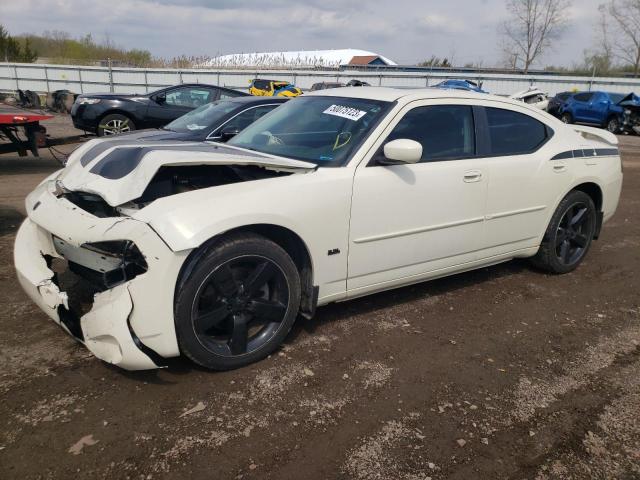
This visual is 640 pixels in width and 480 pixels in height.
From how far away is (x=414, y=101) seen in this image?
362 centimetres

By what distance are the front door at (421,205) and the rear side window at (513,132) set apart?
25 centimetres

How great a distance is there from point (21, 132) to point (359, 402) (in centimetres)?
749

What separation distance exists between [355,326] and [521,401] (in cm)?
120

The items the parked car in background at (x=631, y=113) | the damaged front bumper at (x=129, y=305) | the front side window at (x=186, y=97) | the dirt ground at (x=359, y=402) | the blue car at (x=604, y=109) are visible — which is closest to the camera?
the dirt ground at (x=359, y=402)

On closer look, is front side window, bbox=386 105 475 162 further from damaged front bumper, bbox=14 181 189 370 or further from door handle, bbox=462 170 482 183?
damaged front bumper, bbox=14 181 189 370

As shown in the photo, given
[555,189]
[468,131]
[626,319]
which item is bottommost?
[626,319]

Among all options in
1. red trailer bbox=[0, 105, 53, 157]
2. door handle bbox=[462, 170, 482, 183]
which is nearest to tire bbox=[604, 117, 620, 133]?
door handle bbox=[462, 170, 482, 183]

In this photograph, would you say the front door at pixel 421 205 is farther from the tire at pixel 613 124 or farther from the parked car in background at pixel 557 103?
the parked car in background at pixel 557 103

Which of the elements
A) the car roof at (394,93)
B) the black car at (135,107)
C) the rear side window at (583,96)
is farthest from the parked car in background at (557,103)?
the car roof at (394,93)

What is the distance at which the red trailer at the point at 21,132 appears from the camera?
7465mm

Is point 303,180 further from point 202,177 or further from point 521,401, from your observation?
point 521,401

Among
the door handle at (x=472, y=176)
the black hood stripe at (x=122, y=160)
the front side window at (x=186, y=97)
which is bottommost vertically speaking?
the door handle at (x=472, y=176)

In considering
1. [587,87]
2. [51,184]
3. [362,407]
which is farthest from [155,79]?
[362,407]

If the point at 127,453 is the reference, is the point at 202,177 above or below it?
above
